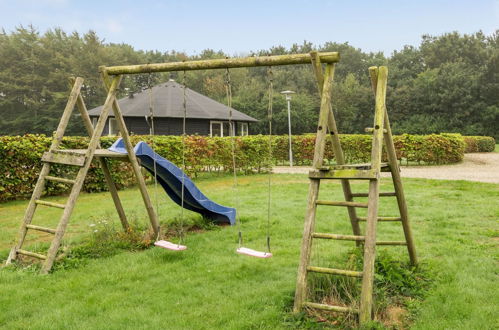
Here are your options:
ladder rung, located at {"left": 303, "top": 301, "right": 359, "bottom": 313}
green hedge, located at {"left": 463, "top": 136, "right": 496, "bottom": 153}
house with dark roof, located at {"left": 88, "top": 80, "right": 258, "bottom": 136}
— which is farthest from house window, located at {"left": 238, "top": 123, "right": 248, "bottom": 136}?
ladder rung, located at {"left": 303, "top": 301, "right": 359, "bottom": 313}

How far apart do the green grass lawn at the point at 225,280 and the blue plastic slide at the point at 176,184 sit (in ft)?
1.04

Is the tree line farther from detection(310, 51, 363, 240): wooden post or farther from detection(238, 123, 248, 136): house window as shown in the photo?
detection(310, 51, 363, 240): wooden post

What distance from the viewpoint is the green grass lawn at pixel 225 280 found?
356 cm

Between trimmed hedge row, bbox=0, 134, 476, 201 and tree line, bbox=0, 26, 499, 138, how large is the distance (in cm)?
2007

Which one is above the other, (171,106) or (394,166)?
(171,106)

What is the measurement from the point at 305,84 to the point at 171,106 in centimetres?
2578

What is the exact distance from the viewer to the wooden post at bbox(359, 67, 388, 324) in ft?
10.8

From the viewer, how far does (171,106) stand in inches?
1043

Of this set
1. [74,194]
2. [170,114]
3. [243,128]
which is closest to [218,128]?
[243,128]

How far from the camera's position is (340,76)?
5594 centimetres

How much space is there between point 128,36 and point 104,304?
202 feet

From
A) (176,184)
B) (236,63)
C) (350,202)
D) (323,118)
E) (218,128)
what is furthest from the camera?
(218,128)

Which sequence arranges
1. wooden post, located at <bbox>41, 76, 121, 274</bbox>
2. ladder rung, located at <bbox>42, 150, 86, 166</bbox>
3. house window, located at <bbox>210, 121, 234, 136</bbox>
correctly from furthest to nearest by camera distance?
1. house window, located at <bbox>210, 121, 234, 136</bbox>
2. ladder rung, located at <bbox>42, 150, 86, 166</bbox>
3. wooden post, located at <bbox>41, 76, 121, 274</bbox>

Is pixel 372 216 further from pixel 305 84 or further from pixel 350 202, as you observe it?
pixel 305 84
